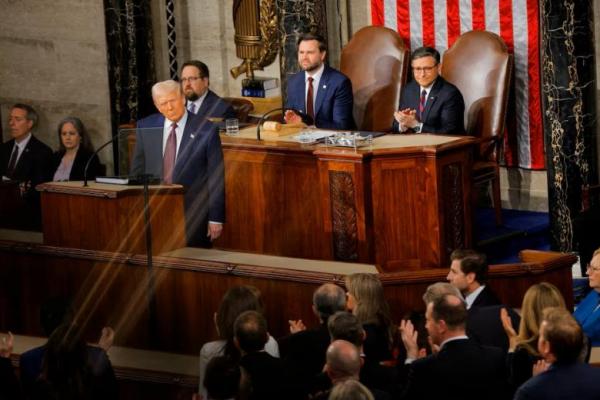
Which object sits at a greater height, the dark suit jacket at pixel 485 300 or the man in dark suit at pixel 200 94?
the man in dark suit at pixel 200 94

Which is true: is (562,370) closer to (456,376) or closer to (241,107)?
(456,376)

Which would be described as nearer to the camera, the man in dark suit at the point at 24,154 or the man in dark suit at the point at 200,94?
the man in dark suit at the point at 200,94

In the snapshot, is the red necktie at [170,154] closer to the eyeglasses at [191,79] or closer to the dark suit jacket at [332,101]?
the eyeglasses at [191,79]

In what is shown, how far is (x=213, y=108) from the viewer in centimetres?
1034

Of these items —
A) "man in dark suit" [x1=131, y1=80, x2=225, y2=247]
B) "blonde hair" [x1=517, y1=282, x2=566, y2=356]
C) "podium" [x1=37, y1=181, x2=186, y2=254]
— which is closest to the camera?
"blonde hair" [x1=517, y1=282, x2=566, y2=356]

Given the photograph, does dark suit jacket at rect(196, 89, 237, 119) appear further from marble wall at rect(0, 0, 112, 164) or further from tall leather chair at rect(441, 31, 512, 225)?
marble wall at rect(0, 0, 112, 164)

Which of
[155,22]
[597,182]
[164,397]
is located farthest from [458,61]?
[164,397]

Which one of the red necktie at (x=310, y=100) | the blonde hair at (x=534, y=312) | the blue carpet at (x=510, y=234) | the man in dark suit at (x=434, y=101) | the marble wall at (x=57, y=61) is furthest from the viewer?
the marble wall at (x=57, y=61)

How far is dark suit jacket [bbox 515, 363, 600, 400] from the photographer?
5559mm

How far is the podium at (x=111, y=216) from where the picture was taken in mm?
8094

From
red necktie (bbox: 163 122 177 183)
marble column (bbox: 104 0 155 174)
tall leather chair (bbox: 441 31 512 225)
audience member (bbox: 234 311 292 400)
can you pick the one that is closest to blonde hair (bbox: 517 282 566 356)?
audience member (bbox: 234 311 292 400)

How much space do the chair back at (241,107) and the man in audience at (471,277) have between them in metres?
4.43

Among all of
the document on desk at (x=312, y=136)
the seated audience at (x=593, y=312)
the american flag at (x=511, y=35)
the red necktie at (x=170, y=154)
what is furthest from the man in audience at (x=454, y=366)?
the american flag at (x=511, y=35)

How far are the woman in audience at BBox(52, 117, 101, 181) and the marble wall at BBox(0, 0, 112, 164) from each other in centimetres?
196
